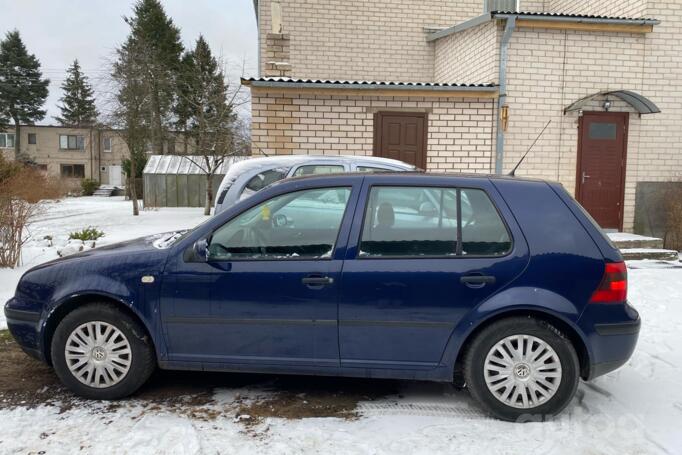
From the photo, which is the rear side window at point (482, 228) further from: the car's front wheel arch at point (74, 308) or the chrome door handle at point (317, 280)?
the car's front wheel arch at point (74, 308)

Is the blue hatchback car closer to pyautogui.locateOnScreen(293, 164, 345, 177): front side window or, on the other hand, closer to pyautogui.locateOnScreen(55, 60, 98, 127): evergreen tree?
pyautogui.locateOnScreen(293, 164, 345, 177): front side window

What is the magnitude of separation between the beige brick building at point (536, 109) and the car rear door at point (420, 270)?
21.7ft

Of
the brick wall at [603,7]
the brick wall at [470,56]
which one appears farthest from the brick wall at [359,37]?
the brick wall at [603,7]

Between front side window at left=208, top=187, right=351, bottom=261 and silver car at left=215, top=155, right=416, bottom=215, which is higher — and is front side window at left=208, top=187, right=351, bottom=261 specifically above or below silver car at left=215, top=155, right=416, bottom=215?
below

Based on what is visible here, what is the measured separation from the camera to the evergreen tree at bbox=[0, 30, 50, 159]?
51.5 m

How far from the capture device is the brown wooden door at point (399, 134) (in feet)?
33.5

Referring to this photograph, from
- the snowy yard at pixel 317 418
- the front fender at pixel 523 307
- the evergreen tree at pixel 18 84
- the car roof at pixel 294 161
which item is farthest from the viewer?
the evergreen tree at pixel 18 84

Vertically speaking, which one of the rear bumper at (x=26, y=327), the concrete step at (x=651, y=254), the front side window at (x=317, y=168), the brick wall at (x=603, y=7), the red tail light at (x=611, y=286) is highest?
the brick wall at (x=603, y=7)

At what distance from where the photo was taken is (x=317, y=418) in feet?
11.8

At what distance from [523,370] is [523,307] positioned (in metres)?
0.42

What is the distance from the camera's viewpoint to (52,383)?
13.6 feet

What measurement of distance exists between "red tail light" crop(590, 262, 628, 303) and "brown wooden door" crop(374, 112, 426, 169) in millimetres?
7001

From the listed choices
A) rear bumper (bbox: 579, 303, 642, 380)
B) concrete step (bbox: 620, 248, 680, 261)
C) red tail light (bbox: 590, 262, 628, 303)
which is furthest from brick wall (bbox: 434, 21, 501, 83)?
rear bumper (bbox: 579, 303, 642, 380)

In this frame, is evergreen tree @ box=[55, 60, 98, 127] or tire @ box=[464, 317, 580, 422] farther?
evergreen tree @ box=[55, 60, 98, 127]
